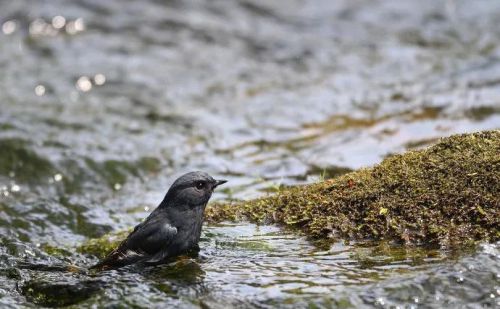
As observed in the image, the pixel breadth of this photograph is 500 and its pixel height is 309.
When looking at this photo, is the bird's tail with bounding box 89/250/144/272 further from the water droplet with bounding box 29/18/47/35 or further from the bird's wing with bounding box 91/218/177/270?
the water droplet with bounding box 29/18/47/35

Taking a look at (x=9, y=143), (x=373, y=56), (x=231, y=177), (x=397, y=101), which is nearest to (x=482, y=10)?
(x=373, y=56)

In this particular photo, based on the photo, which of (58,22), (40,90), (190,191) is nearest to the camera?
(190,191)

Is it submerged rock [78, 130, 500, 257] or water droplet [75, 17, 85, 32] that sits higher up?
water droplet [75, 17, 85, 32]

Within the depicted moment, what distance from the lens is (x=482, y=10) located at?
61.5ft

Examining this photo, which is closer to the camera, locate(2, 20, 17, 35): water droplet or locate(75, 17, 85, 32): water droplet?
locate(2, 20, 17, 35): water droplet

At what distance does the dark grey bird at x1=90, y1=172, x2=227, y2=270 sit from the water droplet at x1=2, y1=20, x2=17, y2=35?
12.7 meters

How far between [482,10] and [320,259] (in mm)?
14441

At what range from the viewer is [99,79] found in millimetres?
15961

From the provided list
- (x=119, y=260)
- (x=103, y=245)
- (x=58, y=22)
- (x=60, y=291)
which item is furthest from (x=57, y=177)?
(x=58, y=22)

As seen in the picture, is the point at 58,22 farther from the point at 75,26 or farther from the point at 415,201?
the point at 415,201

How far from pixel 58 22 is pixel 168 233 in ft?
43.8

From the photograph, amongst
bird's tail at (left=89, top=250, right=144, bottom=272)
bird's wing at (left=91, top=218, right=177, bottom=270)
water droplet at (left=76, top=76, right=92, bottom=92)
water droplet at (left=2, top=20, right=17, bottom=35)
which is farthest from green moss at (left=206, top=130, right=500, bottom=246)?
water droplet at (left=2, top=20, right=17, bottom=35)

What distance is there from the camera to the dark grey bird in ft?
20.6

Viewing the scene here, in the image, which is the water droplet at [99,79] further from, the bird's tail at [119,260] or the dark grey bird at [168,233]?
the bird's tail at [119,260]
